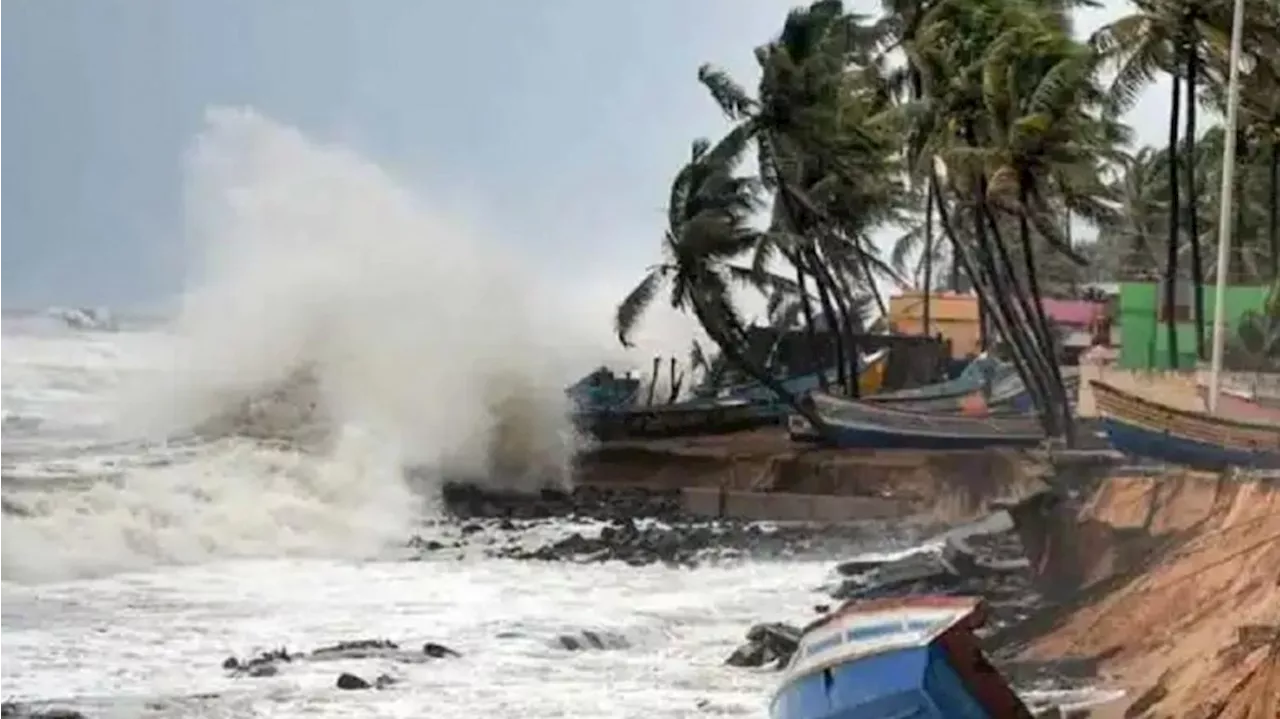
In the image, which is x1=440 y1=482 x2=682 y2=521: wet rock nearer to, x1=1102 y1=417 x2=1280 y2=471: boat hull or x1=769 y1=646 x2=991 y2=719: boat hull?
x1=1102 y1=417 x2=1280 y2=471: boat hull

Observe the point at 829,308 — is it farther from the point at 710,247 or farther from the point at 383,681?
the point at 383,681

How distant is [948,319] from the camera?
4822 cm

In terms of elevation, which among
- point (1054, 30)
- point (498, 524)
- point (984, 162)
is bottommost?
point (498, 524)

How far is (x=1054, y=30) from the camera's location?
94.6 feet

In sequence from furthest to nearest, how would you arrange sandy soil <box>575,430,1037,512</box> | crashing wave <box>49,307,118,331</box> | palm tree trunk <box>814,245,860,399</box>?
crashing wave <box>49,307,118,331</box> < palm tree trunk <box>814,245,860,399</box> < sandy soil <box>575,430,1037,512</box>

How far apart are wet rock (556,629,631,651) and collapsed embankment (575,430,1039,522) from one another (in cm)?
811

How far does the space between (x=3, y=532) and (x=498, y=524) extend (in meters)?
7.76

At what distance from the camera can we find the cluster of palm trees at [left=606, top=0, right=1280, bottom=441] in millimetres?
26156

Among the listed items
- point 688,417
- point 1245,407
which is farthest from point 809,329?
point 1245,407

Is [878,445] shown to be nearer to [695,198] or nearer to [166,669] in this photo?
[695,198]

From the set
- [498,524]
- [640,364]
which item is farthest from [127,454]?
[640,364]

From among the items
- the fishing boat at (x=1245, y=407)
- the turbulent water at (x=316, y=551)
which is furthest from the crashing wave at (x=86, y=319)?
the fishing boat at (x=1245, y=407)

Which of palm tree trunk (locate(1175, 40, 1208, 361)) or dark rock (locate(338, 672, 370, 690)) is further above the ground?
palm tree trunk (locate(1175, 40, 1208, 361))

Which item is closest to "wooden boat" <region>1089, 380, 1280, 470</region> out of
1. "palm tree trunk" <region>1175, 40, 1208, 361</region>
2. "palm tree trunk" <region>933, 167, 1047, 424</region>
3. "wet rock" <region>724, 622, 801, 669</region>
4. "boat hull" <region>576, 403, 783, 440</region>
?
"wet rock" <region>724, 622, 801, 669</region>
